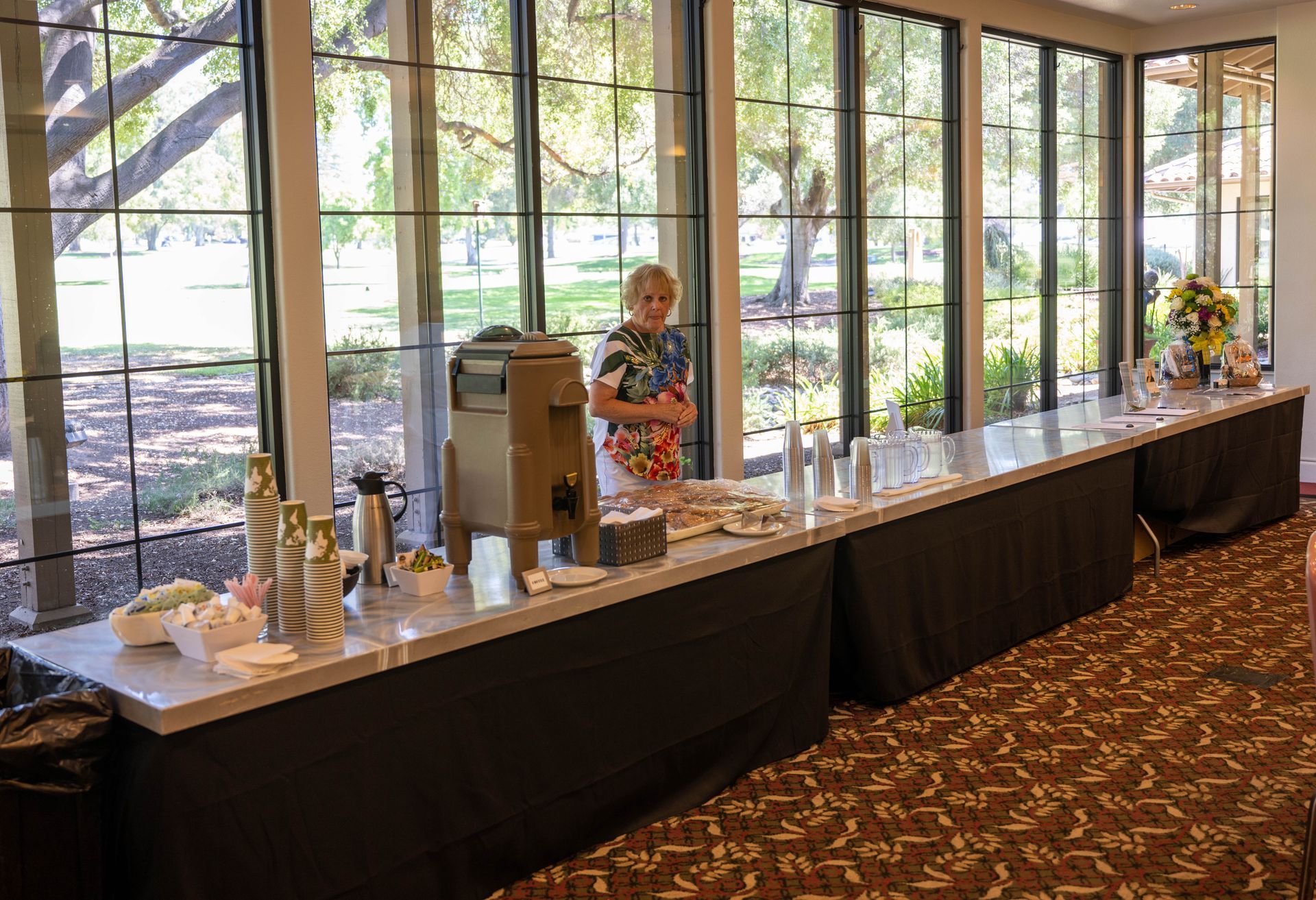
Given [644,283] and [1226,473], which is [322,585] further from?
[1226,473]

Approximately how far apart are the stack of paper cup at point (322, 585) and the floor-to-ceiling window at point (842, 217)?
14.5ft

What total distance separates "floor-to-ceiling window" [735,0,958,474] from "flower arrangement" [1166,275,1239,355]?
157 centimetres

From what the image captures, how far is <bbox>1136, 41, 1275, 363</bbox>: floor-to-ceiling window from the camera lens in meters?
9.16

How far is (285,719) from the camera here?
238 cm

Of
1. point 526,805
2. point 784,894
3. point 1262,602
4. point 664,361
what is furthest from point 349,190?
point 1262,602

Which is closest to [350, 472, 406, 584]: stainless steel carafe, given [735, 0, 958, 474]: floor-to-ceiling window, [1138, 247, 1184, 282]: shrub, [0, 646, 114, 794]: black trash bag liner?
[0, 646, 114, 794]: black trash bag liner

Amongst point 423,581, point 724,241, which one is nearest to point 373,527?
point 423,581

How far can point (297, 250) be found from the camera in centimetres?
469

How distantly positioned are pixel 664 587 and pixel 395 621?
0.79 metres

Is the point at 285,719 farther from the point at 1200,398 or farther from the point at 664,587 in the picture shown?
the point at 1200,398

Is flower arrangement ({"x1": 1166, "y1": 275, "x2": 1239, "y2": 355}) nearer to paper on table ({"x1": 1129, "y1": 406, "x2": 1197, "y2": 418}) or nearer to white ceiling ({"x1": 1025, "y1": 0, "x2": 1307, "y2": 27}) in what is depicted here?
paper on table ({"x1": 1129, "y1": 406, "x2": 1197, "y2": 418})

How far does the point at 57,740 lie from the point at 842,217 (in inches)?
233

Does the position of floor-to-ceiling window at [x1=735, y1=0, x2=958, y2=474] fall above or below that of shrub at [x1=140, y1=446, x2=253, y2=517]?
above

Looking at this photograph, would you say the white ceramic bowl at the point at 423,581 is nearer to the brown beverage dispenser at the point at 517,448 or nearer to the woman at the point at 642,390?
the brown beverage dispenser at the point at 517,448
